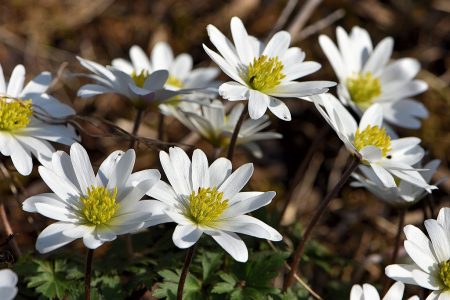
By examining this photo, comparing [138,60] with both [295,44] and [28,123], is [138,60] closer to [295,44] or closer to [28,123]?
[28,123]

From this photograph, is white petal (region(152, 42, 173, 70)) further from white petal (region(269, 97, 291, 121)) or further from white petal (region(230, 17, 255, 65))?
white petal (region(269, 97, 291, 121))

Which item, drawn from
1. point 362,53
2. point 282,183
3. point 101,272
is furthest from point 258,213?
point 282,183

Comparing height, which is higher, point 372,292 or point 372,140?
point 372,140

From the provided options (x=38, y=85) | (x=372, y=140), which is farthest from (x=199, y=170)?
(x=38, y=85)

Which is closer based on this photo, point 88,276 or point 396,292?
point 88,276

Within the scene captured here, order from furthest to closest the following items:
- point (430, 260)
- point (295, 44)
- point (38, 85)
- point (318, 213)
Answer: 1. point (295, 44)
2. point (38, 85)
3. point (318, 213)
4. point (430, 260)

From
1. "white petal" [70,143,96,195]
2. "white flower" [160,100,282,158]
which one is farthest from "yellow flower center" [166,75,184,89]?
"white petal" [70,143,96,195]

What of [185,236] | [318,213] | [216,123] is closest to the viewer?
[185,236]
